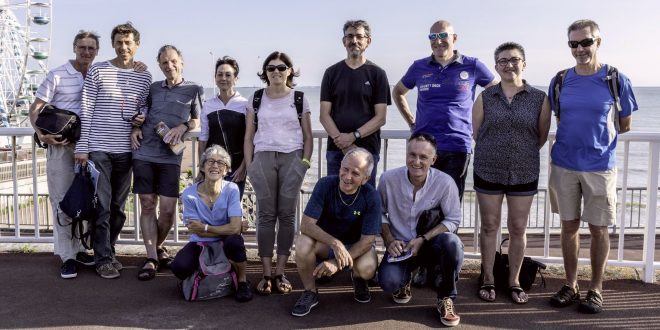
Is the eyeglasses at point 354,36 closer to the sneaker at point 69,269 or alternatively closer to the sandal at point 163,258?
the sandal at point 163,258

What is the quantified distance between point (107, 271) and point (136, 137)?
1004mm

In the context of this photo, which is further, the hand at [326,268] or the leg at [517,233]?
the leg at [517,233]

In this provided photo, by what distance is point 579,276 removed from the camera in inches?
163

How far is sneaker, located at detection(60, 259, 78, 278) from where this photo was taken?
4031 millimetres

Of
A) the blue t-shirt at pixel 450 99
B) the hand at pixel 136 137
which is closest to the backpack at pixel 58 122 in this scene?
the hand at pixel 136 137

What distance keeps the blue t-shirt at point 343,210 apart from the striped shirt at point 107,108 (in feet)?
5.16

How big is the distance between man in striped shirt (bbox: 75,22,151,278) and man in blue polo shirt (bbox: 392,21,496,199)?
6.76 feet

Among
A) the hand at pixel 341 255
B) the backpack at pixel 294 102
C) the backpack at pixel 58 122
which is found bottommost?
the hand at pixel 341 255

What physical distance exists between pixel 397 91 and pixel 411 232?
1.17 metres

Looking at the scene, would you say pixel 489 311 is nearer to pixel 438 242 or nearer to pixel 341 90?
pixel 438 242

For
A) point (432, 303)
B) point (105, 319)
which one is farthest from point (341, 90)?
point (105, 319)

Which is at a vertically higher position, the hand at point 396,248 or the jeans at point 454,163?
the jeans at point 454,163

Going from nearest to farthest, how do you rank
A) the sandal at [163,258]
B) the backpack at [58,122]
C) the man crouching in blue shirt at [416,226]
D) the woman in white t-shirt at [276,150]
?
the man crouching in blue shirt at [416,226], the woman in white t-shirt at [276,150], the backpack at [58,122], the sandal at [163,258]

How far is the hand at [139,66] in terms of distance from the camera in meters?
4.09
